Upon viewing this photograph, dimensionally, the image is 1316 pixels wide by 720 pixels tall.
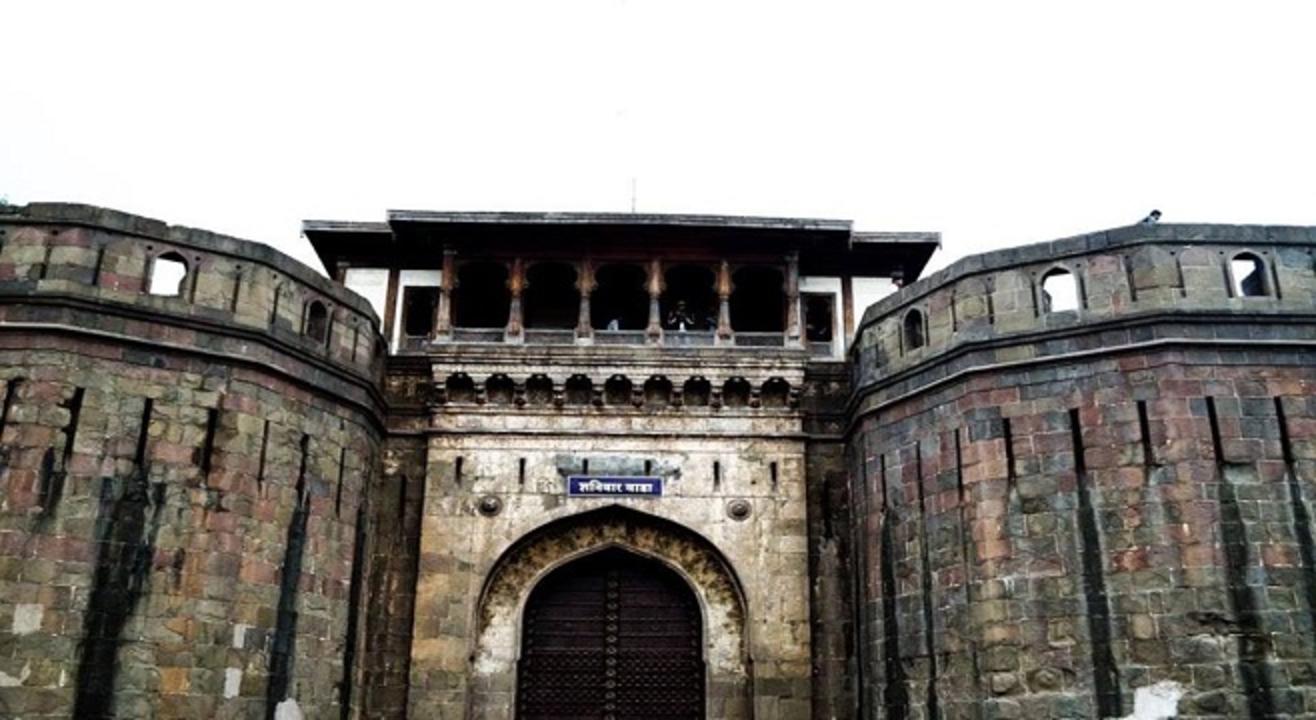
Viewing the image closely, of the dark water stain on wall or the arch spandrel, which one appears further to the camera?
the arch spandrel

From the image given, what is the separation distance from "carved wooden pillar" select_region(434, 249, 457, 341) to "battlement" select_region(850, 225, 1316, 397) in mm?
8020

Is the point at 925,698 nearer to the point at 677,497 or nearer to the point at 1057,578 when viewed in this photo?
the point at 1057,578

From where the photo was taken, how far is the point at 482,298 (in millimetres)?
21219

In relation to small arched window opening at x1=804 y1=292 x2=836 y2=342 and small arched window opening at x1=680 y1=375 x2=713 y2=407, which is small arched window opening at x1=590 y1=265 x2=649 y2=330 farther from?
small arched window opening at x1=804 y1=292 x2=836 y2=342

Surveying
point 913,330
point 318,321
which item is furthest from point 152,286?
point 913,330

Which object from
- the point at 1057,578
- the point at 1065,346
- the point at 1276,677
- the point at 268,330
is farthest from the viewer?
the point at 268,330

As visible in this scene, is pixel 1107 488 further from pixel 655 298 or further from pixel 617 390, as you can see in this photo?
pixel 655 298

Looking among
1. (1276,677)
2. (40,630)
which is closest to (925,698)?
(1276,677)

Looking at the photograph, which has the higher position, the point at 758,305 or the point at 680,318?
the point at 758,305

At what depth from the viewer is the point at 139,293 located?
611 inches

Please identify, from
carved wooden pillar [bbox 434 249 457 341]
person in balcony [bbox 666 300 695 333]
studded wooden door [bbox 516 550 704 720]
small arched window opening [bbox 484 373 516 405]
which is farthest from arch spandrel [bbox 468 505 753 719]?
person in balcony [bbox 666 300 695 333]

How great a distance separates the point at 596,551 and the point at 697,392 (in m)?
3.07

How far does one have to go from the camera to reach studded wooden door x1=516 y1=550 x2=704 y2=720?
17.9 meters

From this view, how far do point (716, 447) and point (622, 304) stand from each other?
3811 mm
